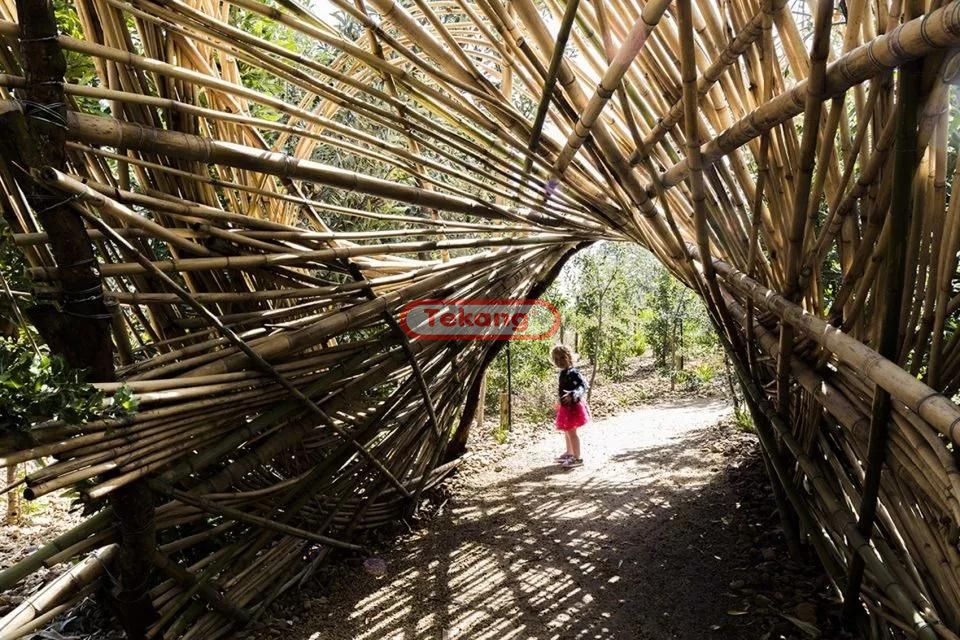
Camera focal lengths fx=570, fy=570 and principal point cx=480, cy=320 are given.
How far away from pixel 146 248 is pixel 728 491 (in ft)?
8.99

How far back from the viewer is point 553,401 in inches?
303

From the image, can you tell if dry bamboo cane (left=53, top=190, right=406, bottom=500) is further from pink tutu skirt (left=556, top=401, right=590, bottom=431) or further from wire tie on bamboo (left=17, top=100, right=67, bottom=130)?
pink tutu skirt (left=556, top=401, right=590, bottom=431)

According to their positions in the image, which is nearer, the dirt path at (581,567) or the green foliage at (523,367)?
the dirt path at (581,567)

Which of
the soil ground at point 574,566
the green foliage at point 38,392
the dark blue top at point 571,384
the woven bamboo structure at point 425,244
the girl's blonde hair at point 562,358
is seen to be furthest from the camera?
the girl's blonde hair at point 562,358

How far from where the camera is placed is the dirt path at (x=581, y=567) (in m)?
2.04

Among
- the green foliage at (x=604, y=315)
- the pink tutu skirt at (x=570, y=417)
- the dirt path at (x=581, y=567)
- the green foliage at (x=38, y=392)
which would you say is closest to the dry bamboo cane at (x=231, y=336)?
the green foliage at (x=38, y=392)

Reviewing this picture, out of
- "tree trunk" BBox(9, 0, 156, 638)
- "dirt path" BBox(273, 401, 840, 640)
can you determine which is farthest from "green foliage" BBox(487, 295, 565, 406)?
"tree trunk" BBox(9, 0, 156, 638)

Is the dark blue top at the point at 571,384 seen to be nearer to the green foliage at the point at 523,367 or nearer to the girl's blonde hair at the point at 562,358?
the girl's blonde hair at the point at 562,358

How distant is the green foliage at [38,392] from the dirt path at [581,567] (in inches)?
53.9

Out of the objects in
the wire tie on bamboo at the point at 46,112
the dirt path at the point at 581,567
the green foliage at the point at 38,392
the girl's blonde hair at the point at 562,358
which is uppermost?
the wire tie on bamboo at the point at 46,112

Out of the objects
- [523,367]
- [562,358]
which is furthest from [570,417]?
[523,367]

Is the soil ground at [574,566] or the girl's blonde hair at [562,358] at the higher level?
the girl's blonde hair at [562,358]

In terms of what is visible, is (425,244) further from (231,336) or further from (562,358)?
(562,358)

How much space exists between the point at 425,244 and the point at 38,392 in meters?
1.36
